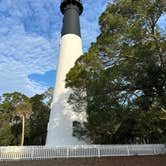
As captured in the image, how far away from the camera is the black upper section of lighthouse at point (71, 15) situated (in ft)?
53.5

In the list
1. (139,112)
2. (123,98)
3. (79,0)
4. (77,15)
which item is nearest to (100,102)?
(123,98)

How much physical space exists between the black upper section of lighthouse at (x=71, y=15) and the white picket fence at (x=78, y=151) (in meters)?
8.18

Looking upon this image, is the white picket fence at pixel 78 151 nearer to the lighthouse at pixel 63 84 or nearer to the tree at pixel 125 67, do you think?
the tree at pixel 125 67

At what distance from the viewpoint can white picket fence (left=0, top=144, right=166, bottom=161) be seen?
11.0 metres

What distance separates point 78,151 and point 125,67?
182 inches

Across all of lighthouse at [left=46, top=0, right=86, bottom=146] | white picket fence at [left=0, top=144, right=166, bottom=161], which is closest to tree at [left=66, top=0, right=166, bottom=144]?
white picket fence at [left=0, top=144, right=166, bottom=161]

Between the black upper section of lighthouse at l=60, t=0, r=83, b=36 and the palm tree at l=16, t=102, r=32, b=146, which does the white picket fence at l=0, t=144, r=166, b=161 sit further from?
the palm tree at l=16, t=102, r=32, b=146

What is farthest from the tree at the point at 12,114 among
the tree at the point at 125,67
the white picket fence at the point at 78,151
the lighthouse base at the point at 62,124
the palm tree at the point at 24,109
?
the tree at the point at 125,67

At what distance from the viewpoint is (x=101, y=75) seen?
9344 mm

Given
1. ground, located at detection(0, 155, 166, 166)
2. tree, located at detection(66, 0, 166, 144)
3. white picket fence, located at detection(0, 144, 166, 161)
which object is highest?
tree, located at detection(66, 0, 166, 144)

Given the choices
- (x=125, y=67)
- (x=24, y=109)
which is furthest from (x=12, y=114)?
(x=125, y=67)

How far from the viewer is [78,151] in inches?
434

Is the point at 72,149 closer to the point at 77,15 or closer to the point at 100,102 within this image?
the point at 100,102

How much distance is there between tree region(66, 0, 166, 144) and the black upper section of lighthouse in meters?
6.12
